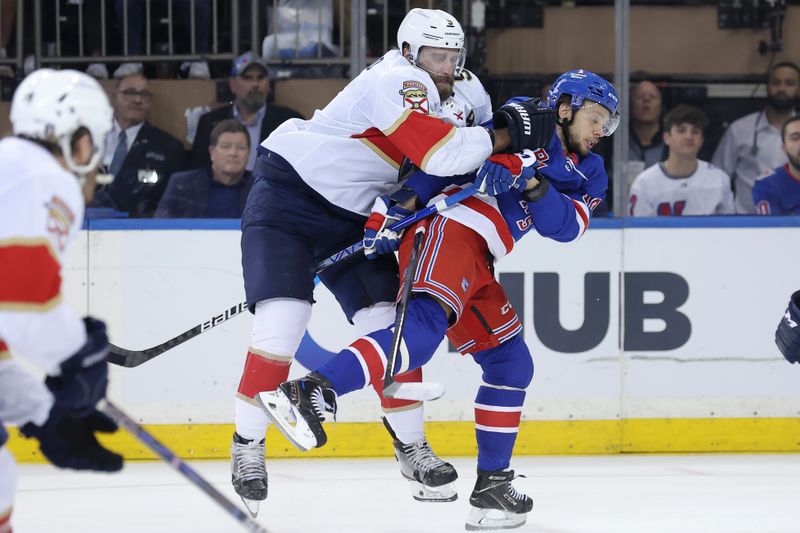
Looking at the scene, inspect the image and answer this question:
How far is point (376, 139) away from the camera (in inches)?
142

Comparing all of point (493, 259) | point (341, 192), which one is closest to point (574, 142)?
point (493, 259)

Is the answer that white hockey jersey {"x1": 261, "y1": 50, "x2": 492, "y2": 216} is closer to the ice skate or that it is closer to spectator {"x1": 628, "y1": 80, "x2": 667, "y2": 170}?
the ice skate

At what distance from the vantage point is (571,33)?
512cm

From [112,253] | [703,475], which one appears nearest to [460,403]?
[703,475]

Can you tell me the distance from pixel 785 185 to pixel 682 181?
0.38 metres

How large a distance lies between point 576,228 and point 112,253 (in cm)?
187

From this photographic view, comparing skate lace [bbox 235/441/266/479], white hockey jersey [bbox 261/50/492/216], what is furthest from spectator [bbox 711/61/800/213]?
skate lace [bbox 235/441/266/479]

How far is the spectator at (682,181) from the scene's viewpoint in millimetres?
5039

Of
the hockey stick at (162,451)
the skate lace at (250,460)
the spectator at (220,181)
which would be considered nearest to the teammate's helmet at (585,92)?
the skate lace at (250,460)

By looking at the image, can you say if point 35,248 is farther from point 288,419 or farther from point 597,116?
point 597,116

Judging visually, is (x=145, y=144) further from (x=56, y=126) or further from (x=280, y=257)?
(x=56, y=126)

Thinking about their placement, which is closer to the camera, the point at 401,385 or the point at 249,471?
the point at 401,385

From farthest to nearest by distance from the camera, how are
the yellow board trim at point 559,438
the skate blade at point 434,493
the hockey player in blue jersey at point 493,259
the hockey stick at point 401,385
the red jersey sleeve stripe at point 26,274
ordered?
the yellow board trim at point 559,438 → the skate blade at point 434,493 → the hockey player in blue jersey at point 493,259 → the hockey stick at point 401,385 → the red jersey sleeve stripe at point 26,274

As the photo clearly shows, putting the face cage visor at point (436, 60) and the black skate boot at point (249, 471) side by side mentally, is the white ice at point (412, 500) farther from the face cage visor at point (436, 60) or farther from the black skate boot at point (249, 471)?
the face cage visor at point (436, 60)
